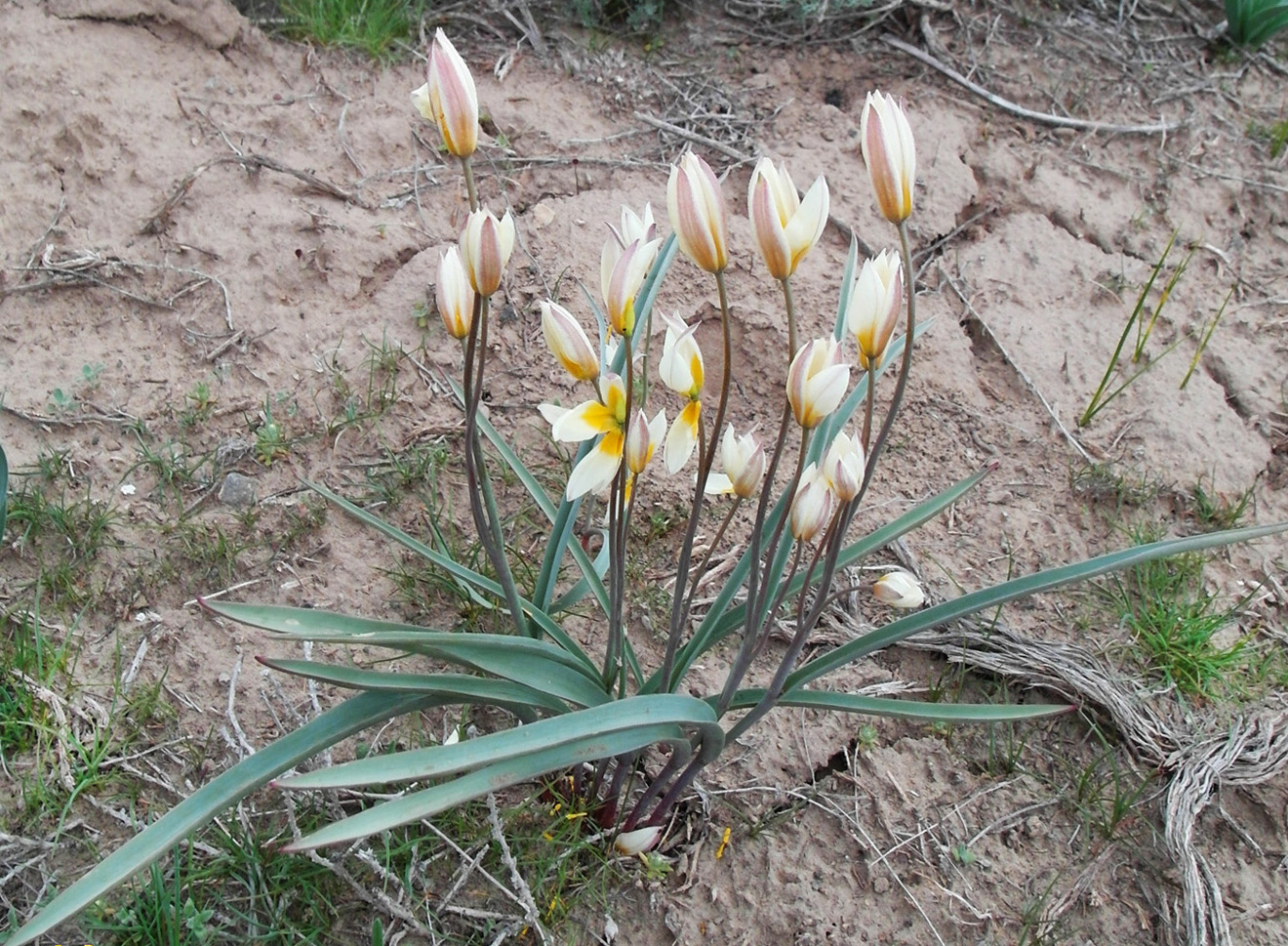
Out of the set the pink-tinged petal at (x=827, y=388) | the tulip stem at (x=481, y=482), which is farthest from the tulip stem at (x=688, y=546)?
the tulip stem at (x=481, y=482)

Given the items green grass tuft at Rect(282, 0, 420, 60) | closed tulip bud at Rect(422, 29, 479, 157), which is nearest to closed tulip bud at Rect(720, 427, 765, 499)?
closed tulip bud at Rect(422, 29, 479, 157)

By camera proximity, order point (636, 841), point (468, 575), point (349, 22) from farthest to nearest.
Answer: point (349, 22), point (636, 841), point (468, 575)

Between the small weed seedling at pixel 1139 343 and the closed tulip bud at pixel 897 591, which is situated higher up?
the closed tulip bud at pixel 897 591

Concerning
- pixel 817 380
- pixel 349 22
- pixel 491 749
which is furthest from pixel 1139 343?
pixel 349 22

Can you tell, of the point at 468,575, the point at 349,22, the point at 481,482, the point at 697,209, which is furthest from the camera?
the point at 349,22

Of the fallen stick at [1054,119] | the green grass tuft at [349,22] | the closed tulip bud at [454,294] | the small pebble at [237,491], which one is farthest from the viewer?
the fallen stick at [1054,119]

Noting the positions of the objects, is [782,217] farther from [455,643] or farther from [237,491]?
[237,491]

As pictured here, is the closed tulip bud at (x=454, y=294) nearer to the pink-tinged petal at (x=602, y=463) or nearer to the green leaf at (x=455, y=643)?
the pink-tinged petal at (x=602, y=463)
